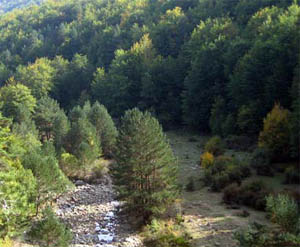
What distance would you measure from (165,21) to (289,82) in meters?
43.7

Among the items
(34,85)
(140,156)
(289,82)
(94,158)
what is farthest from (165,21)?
(140,156)

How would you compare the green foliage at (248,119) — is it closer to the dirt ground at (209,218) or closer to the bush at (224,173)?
the bush at (224,173)

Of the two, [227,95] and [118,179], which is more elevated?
[227,95]

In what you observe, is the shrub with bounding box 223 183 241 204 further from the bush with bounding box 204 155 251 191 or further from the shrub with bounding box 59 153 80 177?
the shrub with bounding box 59 153 80 177

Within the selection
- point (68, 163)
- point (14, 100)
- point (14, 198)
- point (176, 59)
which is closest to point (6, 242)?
point (14, 198)

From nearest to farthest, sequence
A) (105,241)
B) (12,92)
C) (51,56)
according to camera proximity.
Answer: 1. (105,241)
2. (12,92)
3. (51,56)

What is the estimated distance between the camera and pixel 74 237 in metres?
26.6

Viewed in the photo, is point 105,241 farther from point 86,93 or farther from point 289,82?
point 86,93

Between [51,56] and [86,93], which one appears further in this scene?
[51,56]

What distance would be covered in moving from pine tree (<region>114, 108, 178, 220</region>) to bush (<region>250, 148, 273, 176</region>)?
434 inches

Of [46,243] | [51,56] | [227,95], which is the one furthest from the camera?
[51,56]

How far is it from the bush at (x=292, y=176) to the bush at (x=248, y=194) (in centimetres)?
292

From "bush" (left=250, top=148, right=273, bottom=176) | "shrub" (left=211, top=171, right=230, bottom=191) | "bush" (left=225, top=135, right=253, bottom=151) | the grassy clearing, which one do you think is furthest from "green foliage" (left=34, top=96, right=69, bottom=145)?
"bush" (left=250, top=148, right=273, bottom=176)

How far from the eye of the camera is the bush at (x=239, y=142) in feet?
150
